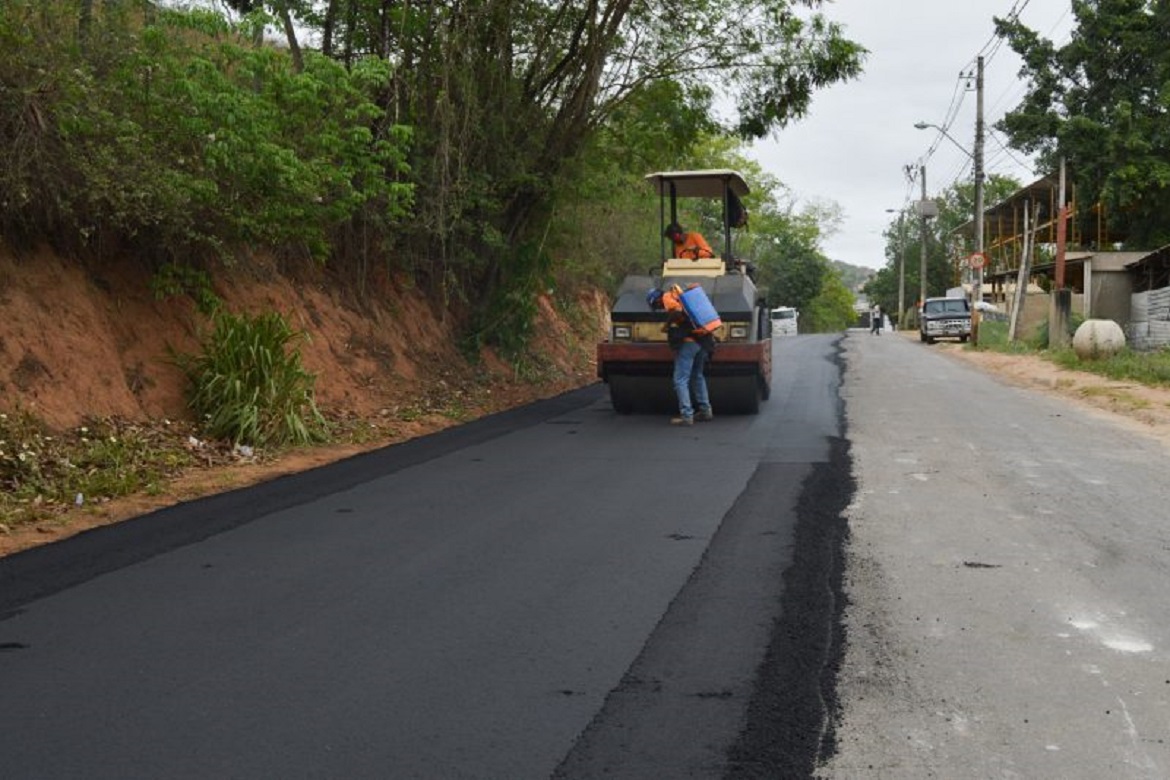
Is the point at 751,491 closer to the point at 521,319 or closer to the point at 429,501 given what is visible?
the point at 429,501

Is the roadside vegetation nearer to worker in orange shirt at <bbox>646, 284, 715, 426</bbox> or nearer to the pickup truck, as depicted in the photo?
worker in orange shirt at <bbox>646, 284, 715, 426</bbox>

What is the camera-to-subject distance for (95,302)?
11.1 metres

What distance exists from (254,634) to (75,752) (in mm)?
1319

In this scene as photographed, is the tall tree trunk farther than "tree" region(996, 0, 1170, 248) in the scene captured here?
No

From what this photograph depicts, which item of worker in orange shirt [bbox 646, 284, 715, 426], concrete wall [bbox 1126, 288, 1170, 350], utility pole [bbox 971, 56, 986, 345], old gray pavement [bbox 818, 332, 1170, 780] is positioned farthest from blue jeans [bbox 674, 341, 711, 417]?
utility pole [bbox 971, 56, 986, 345]

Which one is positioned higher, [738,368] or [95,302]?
[95,302]

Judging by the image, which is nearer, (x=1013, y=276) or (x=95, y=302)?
(x=95, y=302)

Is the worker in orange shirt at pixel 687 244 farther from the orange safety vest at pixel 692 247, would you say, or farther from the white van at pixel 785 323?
the white van at pixel 785 323

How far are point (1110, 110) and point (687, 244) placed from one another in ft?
97.8

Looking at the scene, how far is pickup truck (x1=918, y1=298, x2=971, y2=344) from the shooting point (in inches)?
1591

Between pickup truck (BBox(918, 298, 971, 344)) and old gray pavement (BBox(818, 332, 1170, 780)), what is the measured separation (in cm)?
3050

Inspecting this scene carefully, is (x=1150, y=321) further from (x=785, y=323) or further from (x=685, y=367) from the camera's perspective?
(x=785, y=323)

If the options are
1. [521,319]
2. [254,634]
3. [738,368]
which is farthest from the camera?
[521,319]

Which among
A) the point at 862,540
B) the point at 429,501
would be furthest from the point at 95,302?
the point at 862,540
